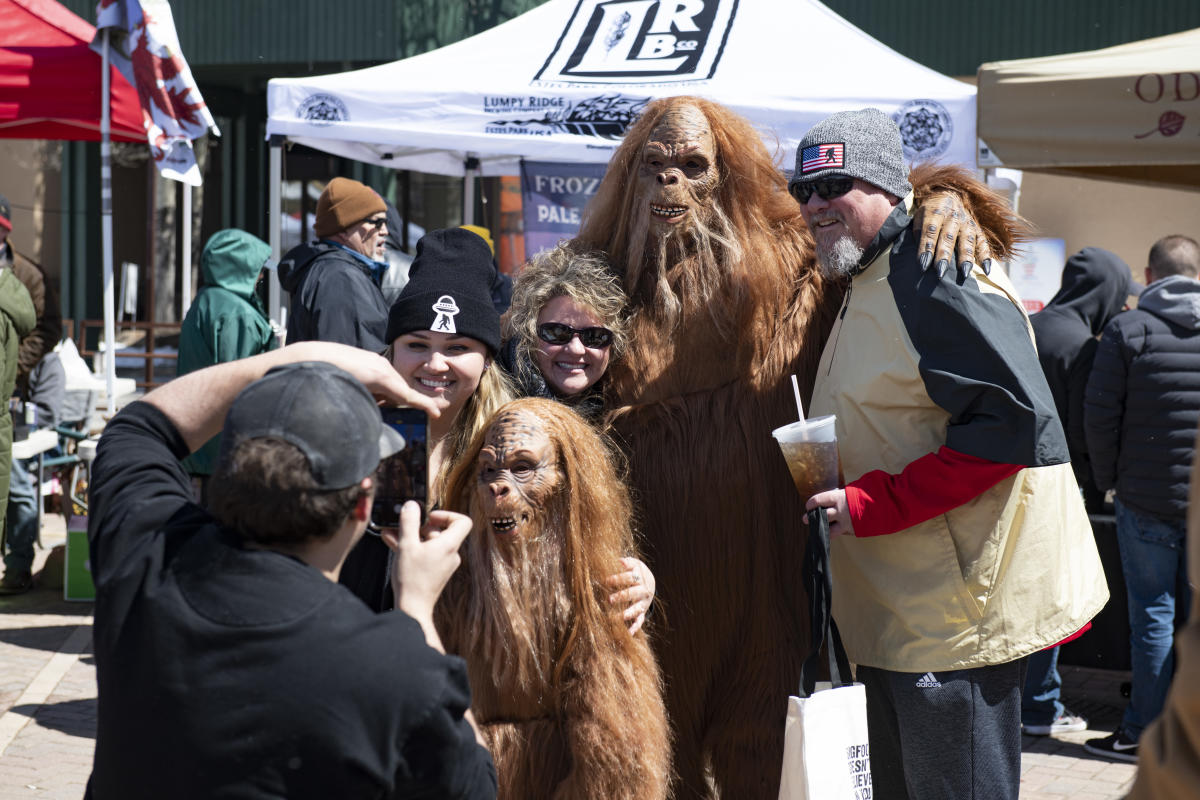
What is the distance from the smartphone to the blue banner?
531 centimetres

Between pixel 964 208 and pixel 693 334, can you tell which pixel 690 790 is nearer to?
pixel 693 334

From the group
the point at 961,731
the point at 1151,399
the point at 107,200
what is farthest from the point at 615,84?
the point at 961,731

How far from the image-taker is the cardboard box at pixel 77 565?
6898 millimetres

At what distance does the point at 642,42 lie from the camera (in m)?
6.71

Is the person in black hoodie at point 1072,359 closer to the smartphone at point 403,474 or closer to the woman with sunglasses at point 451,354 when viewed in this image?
the woman with sunglasses at point 451,354

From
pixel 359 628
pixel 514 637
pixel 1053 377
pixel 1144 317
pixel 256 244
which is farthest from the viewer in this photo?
pixel 256 244

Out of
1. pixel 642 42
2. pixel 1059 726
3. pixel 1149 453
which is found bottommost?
pixel 1059 726

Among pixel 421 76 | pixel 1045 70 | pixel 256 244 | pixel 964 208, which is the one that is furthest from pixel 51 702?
pixel 1045 70

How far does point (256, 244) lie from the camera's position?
616 centimetres

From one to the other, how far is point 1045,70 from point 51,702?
483 cm

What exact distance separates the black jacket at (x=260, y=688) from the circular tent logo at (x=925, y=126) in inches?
188

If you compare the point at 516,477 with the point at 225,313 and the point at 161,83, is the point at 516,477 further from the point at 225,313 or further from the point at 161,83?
the point at 161,83

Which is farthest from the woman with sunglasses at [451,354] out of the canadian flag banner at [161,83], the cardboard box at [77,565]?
the cardboard box at [77,565]

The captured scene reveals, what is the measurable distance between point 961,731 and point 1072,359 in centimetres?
329
